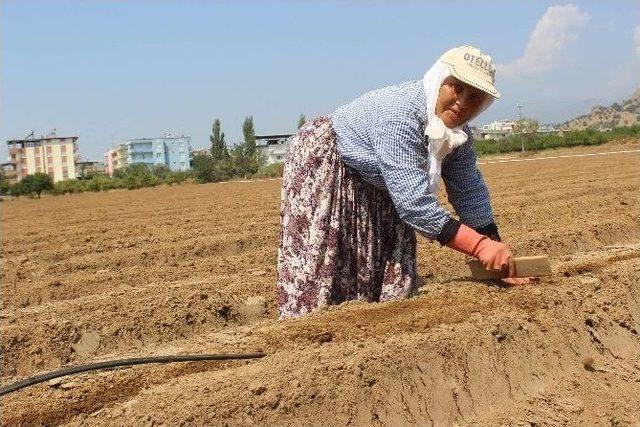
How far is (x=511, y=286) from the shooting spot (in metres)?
3.80

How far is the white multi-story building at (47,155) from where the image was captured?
87125 mm

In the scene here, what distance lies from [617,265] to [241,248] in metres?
4.79

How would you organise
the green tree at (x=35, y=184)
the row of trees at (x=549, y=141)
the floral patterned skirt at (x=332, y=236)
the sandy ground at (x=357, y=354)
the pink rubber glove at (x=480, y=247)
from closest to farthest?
the sandy ground at (x=357, y=354) < the pink rubber glove at (x=480, y=247) < the floral patterned skirt at (x=332, y=236) < the green tree at (x=35, y=184) < the row of trees at (x=549, y=141)

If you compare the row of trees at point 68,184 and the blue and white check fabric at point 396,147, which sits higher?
the blue and white check fabric at point 396,147

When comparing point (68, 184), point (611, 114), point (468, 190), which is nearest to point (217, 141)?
point (68, 184)

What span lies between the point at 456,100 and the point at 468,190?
0.67m

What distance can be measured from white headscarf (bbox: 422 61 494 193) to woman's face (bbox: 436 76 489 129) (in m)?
0.02

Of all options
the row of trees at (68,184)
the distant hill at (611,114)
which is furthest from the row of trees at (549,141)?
the distant hill at (611,114)

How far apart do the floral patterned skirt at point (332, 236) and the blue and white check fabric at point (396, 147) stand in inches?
4.8

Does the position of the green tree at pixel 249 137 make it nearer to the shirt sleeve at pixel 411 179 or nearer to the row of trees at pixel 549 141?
the row of trees at pixel 549 141

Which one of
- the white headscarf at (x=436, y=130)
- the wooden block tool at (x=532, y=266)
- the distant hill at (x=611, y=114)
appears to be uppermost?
the distant hill at (x=611, y=114)

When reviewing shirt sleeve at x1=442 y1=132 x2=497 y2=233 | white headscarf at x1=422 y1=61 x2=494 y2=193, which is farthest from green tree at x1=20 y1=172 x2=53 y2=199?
white headscarf at x1=422 y1=61 x2=494 y2=193

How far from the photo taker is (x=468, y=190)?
3.75 meters

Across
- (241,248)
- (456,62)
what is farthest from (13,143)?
(456,62)
